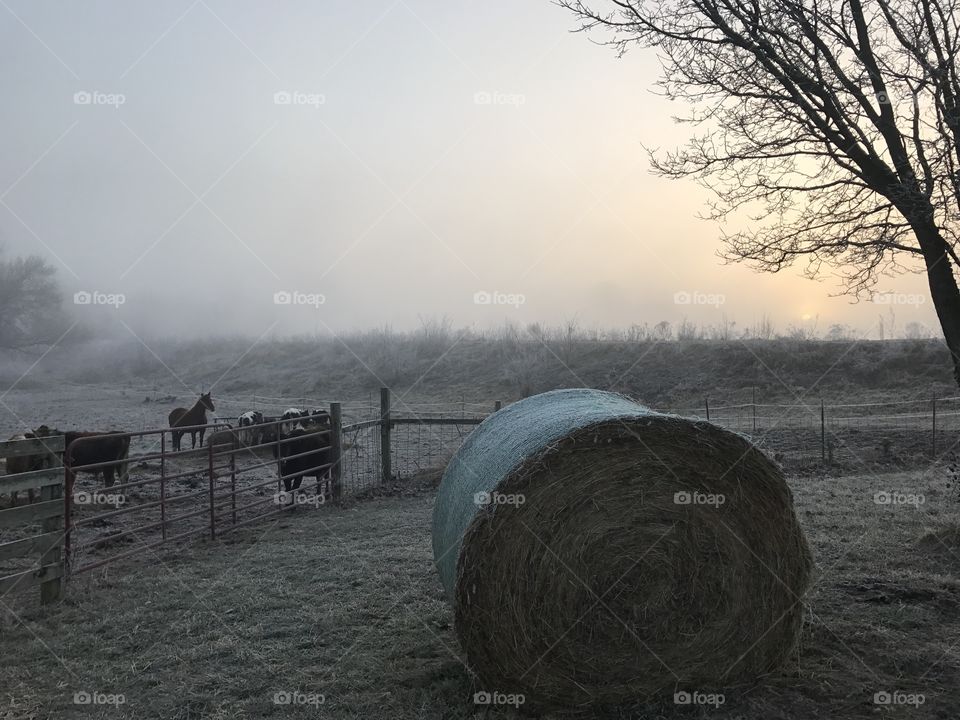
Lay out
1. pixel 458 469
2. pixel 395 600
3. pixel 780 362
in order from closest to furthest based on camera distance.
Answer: pixel 458 469
pixel 395 600
pixel 780 362

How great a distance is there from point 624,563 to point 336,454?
6.56m

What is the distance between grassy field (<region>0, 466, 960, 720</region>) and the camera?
368cm

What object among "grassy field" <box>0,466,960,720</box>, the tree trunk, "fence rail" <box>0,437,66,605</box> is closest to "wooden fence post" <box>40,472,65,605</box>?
"fence rail" <box>0,437,66,605</box>

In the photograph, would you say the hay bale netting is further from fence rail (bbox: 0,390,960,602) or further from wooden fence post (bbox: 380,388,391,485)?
wooden fence post (bbox: 380,388,391,485)

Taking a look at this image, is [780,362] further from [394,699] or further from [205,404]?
[394,699]

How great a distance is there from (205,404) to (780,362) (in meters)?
16.7

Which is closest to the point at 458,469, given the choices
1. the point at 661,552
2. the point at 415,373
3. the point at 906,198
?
the point at 661,552

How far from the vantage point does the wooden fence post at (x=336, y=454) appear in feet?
31.9

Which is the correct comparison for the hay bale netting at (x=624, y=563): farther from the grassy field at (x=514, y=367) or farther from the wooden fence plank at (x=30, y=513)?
the grassy field at (x=514, y=367)

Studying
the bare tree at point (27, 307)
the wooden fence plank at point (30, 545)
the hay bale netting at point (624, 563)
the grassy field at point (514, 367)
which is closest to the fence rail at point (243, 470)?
the wooden fence plank at point (30, 545)

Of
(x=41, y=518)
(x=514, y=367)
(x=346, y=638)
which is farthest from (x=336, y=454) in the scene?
(x=514, y=367)

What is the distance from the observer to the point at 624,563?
391 centimetres

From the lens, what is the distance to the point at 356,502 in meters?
9.68

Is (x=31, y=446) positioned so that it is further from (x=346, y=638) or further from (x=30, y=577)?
(x=346, y=638)
